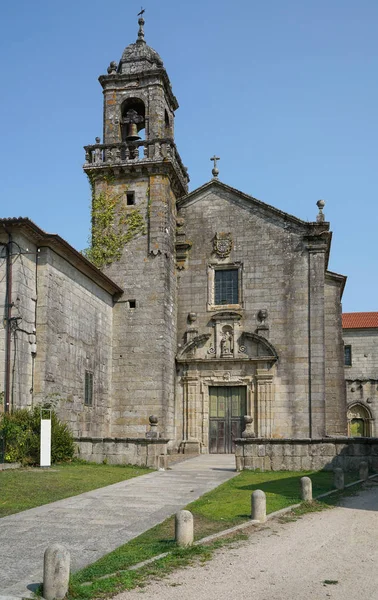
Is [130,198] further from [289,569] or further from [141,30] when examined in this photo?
[289,569]

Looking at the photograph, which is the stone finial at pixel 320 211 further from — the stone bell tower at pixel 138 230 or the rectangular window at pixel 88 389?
the rectangular window at pixel 88 389

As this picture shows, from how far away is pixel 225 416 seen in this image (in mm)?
25094

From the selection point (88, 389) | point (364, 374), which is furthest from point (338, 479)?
point (364, 374)

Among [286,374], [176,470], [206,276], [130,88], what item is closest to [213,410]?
[286,374]

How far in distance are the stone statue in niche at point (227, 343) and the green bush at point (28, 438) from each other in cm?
880

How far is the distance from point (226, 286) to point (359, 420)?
1667 cm

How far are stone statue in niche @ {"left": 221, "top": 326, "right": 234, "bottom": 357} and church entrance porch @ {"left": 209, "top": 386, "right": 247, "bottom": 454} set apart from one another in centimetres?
130

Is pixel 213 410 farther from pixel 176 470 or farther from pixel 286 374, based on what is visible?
pixel 176 470

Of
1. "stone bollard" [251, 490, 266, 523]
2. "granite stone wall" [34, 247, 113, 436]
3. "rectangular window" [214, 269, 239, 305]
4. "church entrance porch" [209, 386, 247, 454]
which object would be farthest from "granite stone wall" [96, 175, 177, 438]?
"stone bollard" [251, 490, 266, 523]

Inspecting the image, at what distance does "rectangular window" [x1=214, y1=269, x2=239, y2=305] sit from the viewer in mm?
25844

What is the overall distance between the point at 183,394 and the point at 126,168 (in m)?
8.75

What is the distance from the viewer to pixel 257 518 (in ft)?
32.4

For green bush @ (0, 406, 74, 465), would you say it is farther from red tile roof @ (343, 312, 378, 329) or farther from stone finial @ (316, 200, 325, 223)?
red tile roof @ (343, 312, 378, 329)

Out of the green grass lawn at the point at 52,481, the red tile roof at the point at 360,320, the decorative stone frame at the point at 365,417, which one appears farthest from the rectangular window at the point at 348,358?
the green grass lawn at the point at 52,481
